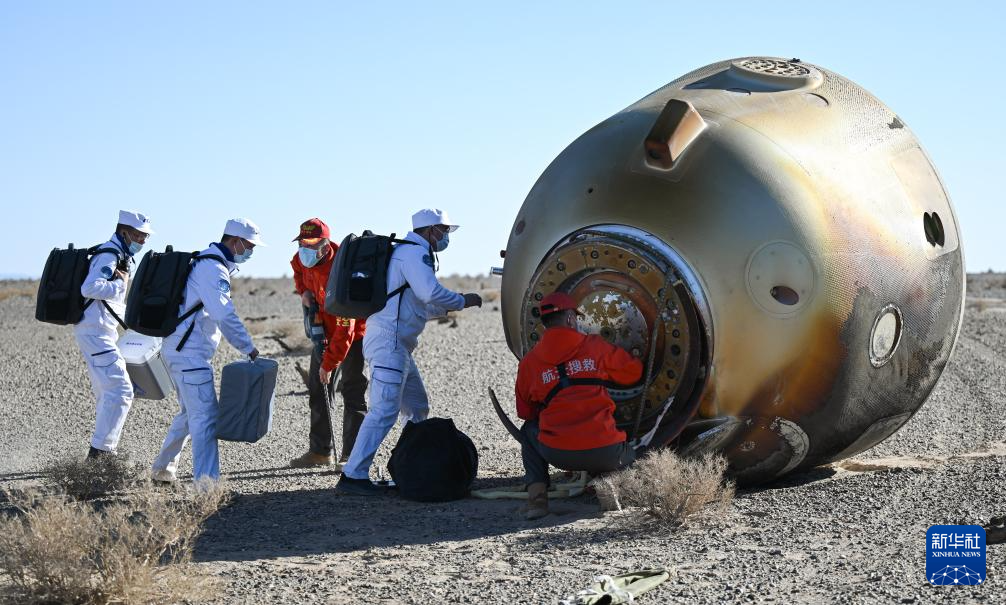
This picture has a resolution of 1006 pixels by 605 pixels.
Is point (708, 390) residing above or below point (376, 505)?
above

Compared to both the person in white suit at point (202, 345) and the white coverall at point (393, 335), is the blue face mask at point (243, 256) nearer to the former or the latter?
the person in white suit at point (202, 345)

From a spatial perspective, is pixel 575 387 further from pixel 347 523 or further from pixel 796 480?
pixel 796 480

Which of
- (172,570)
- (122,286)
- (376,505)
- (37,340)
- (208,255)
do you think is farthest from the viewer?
(37,340)

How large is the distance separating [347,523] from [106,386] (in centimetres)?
298

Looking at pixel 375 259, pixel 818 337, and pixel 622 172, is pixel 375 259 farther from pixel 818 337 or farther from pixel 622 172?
pixel 818 337

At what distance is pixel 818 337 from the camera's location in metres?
7.08

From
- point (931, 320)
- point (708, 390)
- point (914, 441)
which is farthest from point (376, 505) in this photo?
point (914, 441)

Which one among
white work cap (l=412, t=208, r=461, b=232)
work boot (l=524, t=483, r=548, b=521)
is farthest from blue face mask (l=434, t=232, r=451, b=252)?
work boot (l=524, t=483, r=548, b=521)

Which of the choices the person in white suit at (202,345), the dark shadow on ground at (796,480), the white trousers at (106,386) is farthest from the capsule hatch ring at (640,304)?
the white trousers at (106,386)

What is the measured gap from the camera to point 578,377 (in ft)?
23.8

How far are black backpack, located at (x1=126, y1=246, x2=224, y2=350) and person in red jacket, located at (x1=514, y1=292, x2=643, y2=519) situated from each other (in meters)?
2.85

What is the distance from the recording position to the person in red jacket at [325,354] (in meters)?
9.97

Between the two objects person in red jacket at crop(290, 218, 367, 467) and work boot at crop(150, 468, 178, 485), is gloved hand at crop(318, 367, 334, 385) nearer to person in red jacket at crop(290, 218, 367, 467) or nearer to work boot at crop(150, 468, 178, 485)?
person in red jacket at crop(290, 218, 367, 467)

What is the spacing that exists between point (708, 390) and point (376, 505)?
8.31 ft
